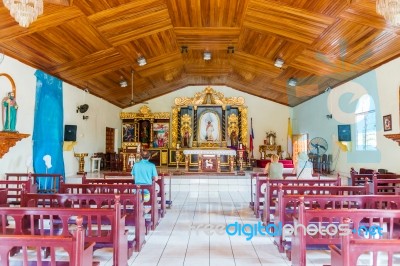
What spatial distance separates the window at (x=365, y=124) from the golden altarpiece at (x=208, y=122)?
18.5 ft

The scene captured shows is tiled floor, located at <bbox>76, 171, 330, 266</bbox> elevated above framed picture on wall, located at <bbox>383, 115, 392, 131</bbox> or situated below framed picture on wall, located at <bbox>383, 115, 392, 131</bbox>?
below

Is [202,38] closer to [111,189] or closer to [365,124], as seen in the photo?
[365,124]

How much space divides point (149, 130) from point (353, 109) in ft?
26.9

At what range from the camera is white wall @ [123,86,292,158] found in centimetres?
1432

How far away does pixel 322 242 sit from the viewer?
3115 millimetres

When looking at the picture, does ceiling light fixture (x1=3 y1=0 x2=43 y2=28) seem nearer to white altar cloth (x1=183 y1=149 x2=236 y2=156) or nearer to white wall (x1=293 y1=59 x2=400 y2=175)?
white wall (x1=293 y1=59 x2=400 y2=175)

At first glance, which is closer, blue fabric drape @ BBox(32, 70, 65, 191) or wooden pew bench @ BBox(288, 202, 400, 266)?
wooden pew bench @ BBox(288, 202, 400, 266)

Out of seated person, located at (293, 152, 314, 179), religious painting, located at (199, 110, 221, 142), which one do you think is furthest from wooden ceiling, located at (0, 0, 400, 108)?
religious painting, located at (199, 110, 221, 142)

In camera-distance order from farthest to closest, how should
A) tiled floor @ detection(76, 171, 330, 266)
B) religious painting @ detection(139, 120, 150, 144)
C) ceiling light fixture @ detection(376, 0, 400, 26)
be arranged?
religious painting @ detection(139, 120, 150, 144) < tiled floor @ detection(76, 171, 330, 266) < ceiling light fixture @ detection(376, 0, 400, 26)

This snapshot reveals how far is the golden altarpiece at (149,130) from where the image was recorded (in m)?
14.0

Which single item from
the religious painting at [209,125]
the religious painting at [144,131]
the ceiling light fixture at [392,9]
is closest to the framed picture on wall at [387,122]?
the ceiling light fixture at [392,9]

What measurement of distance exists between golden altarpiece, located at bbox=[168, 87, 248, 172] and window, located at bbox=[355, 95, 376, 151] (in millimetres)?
5625

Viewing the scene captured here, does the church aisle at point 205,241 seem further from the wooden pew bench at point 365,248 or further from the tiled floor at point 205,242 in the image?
the wooden pew bench at point 365,248

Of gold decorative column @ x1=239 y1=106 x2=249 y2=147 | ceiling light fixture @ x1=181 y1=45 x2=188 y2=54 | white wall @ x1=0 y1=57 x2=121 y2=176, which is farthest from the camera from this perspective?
gold decorative column @ x1=239 y1=106 x2=249 y2=147
